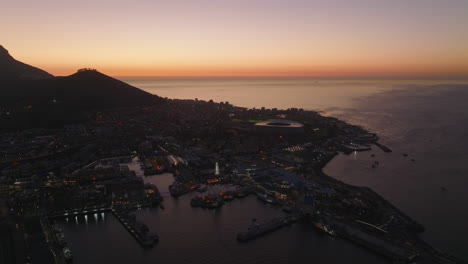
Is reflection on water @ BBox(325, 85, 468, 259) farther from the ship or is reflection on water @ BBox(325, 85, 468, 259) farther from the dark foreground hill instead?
the dark foreground hill

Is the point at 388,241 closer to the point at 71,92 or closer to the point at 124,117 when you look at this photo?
the point at 124,117

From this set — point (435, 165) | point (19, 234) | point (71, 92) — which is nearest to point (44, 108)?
point (71, 92)

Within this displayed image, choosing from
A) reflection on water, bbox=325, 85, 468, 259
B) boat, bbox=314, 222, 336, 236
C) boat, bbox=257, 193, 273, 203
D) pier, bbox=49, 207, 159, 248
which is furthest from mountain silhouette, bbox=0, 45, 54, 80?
boat, bbox=314, 222, 336, 236

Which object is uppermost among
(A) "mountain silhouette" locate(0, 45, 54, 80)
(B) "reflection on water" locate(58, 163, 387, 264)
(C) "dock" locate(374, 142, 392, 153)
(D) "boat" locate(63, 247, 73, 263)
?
(A) "mountain silhouette" locate(0, 45, 54, 80)

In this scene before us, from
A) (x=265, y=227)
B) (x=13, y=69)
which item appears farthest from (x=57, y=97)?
(x=265, y=227)

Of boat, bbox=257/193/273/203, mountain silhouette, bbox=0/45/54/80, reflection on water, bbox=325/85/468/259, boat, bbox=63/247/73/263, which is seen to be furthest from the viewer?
mountain silhouette, bbox=0/45/54/80

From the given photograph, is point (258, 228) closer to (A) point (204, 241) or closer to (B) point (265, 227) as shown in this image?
(B) point (265, 227)

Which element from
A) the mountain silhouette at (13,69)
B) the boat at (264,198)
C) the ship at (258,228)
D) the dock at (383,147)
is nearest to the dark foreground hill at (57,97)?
the mountain silhouette at (13,69)
